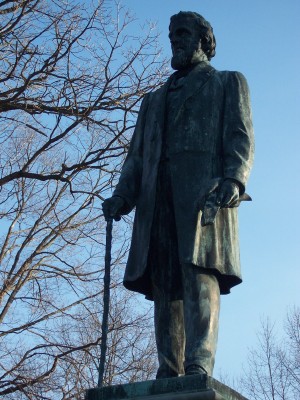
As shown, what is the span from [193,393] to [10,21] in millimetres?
9508

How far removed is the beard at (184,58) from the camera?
5.74 metres

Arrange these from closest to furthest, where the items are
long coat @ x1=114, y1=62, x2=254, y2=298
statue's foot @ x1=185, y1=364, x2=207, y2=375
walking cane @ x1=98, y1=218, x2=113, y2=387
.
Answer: statue's foot @ x1=185, y1=364, x2=207, y2=375
walking cane @ x1=98, y1=218, x2=113, y2=387
long coat @ x1=114, y1=62, x2=254, y2=298

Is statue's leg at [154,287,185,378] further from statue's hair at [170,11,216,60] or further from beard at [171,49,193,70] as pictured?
statue's hair at [170,11,216,60]

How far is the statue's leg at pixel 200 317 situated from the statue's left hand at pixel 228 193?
16.8 inches

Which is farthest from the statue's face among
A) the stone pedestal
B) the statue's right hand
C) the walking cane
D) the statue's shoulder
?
the stone pedestal

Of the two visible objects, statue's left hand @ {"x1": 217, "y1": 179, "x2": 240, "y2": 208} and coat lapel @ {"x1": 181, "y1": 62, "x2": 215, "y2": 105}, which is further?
coat lapel @ {"x1": 181, "y1": 62, "x2": 215, "y2": 105}

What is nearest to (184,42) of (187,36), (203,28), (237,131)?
(187,36)

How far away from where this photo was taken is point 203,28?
18.9 feet

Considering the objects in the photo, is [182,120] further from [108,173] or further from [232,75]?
[108,173]

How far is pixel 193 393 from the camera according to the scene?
14.3 feet

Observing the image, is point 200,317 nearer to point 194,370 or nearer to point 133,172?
point 194,370

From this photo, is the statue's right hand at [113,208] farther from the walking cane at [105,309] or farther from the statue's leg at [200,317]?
the statue's leg at [200,317]

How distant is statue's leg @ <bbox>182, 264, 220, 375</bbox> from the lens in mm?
4750

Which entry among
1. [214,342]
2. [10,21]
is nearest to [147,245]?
[214,342]
